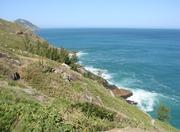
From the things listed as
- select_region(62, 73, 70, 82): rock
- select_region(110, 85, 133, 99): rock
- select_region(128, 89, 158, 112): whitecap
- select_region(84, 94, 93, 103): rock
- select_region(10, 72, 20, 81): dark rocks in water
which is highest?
select_region(10, 72, 20, 81): dark rocks in water

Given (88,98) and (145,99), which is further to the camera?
(145,99)

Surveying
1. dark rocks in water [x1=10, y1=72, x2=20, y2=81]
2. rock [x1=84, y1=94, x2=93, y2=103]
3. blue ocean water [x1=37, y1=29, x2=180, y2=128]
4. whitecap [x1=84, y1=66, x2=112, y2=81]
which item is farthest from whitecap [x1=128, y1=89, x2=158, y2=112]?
dark rocks in water [x1=10, y1=72, x2=20, y2=81]

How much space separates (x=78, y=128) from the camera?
17219 millimetres

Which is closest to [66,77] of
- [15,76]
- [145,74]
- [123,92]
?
[15,76]

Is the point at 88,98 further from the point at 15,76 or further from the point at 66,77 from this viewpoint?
the point at 15,76

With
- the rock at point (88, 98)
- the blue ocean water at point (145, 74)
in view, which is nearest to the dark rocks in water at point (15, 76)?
the rock at point (88, 98)

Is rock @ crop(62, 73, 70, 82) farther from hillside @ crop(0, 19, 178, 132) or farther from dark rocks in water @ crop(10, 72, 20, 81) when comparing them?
dark rocks in water @ crop(10, 72, 20, 81)

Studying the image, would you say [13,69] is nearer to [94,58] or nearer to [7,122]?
[7,122]

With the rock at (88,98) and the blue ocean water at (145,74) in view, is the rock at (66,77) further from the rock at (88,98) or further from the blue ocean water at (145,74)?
the blue ocean water at (145,74)

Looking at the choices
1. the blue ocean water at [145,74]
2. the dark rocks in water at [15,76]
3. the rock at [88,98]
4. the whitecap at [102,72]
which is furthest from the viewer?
the whitecap at [102,72]

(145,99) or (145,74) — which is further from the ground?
(145,74)

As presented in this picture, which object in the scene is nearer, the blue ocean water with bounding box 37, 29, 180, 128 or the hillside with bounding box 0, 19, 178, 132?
the hillside with bounding box 0, 19, 178, 132

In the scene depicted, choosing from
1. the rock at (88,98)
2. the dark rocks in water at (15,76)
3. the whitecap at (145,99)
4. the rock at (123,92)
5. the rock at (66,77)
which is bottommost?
the whitecap at (145,99)

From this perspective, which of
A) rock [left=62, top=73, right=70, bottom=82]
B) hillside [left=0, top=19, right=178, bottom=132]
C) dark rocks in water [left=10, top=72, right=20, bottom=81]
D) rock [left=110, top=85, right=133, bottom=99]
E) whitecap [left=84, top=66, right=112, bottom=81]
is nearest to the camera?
hillside [left=0, top=19, right=178, bottom=132]
